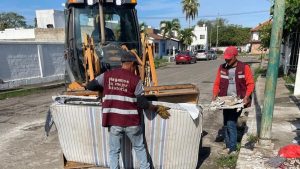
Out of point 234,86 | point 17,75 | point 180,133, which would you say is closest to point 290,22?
point 234,86

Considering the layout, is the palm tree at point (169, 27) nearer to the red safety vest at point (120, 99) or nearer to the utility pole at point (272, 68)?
the utility pole at point (272, 68)

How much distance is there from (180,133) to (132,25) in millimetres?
3808

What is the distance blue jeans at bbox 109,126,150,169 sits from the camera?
4.20 meters

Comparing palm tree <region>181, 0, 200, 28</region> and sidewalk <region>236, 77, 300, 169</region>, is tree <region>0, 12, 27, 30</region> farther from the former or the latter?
sidewalk <region>236, 77, 300, 169</region>

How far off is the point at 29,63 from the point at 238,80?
13.3 metres

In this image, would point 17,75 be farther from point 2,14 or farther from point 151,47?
point 2,14

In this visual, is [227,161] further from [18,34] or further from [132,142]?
[18,34]

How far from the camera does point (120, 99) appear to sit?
161 inches

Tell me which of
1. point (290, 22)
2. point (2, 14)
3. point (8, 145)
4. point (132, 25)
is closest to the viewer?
point (8, 145)

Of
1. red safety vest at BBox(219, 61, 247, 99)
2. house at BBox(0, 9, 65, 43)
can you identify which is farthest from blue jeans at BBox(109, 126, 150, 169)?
house at BBox(0, 9, 65, 43)

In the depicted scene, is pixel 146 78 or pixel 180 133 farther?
pixel 146 78

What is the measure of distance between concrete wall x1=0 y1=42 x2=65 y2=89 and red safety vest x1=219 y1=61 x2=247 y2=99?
11.6 meters

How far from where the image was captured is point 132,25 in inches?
297

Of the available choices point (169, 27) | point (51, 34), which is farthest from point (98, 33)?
point (169, 27)
